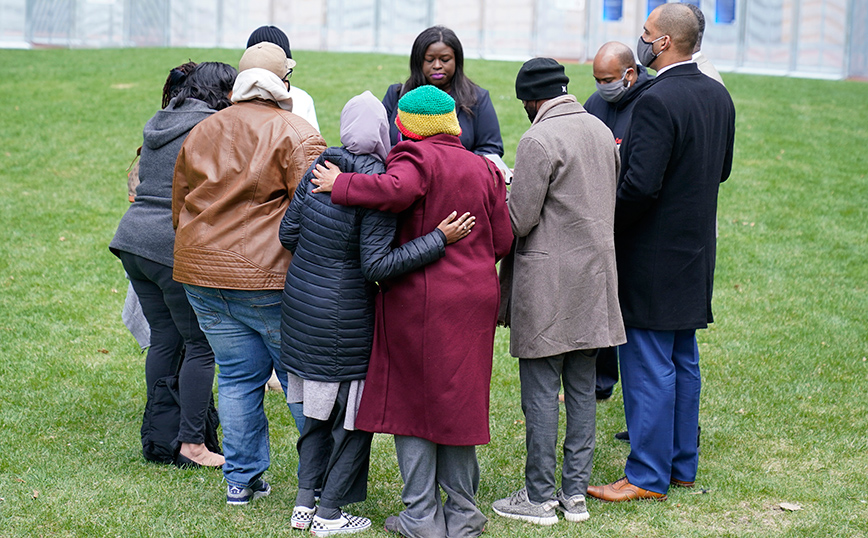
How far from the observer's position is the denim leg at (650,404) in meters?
4.14

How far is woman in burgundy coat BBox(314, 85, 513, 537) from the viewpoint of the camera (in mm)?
3424

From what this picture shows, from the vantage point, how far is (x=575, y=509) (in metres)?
3.96

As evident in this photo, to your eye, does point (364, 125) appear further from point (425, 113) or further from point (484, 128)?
point (484, 128)

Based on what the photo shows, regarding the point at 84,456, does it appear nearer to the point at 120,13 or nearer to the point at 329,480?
the point at 329,480

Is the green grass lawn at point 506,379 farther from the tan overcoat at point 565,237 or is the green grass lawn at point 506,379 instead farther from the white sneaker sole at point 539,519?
the tan overcoat at point 565,237

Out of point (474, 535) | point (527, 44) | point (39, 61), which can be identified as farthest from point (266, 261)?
point (527, 44)

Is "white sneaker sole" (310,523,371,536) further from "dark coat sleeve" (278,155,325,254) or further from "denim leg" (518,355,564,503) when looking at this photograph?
"dark coat sleeve" (278,155,325,254)

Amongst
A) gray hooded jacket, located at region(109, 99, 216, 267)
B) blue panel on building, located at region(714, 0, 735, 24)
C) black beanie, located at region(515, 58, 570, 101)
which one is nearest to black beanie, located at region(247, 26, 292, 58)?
gray hooded jacket, located at region(109, 99, 216, 267)

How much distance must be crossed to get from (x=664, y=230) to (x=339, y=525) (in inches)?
78.6

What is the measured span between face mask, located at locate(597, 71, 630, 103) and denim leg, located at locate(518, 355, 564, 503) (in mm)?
1760

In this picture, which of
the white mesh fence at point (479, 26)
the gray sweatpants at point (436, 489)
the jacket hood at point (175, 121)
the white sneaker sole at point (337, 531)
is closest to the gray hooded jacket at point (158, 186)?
the jacket hood at point (175, 121)

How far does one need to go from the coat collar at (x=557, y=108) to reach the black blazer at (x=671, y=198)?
1.15ft

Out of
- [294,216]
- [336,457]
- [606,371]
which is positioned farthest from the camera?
[606,371]

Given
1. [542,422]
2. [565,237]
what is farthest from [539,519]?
[565,237]
